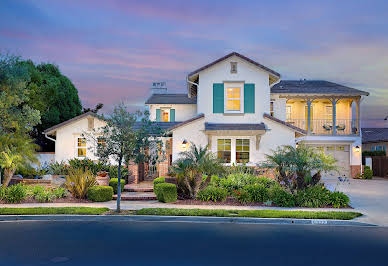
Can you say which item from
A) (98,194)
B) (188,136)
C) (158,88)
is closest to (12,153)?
(98,194)

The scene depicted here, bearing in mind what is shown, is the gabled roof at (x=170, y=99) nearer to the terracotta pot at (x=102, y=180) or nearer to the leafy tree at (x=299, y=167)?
the terracotta pot at (x=102, y=180)

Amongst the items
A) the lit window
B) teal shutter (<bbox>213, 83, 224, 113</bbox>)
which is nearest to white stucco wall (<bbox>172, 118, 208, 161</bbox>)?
teal shutter (<bbox>213, 83, 224, 113</bbox>)

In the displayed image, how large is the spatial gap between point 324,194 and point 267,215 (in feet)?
12.3

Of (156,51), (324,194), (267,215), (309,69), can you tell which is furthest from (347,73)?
(267,215)

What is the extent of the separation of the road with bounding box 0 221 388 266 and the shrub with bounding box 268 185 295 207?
3440mm

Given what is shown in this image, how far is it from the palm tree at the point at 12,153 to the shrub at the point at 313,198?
11.5 m

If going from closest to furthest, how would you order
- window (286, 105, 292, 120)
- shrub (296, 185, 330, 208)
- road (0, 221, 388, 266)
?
1. road (0, 221, 388, 266)
2. shrub (296, 185, 330, 208)
3. window (286, 105, 292, 120)

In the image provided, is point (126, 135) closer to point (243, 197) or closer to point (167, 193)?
point (167, 193)

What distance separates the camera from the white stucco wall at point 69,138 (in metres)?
23.2

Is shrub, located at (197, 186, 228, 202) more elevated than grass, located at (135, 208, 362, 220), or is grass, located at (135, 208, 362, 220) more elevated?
shrub, located at (197, 186, 228, 202)

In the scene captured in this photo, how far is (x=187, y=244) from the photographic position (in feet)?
26.3

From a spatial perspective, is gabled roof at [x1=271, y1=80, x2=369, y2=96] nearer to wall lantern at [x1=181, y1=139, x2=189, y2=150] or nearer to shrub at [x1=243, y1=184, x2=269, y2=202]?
wall lantern at [x1=181, y1=139, x2=189, y2=150]

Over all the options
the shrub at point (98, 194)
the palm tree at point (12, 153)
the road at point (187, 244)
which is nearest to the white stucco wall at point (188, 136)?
the shrub at point (98, 194)

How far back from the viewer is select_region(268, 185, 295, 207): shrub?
13.8m
